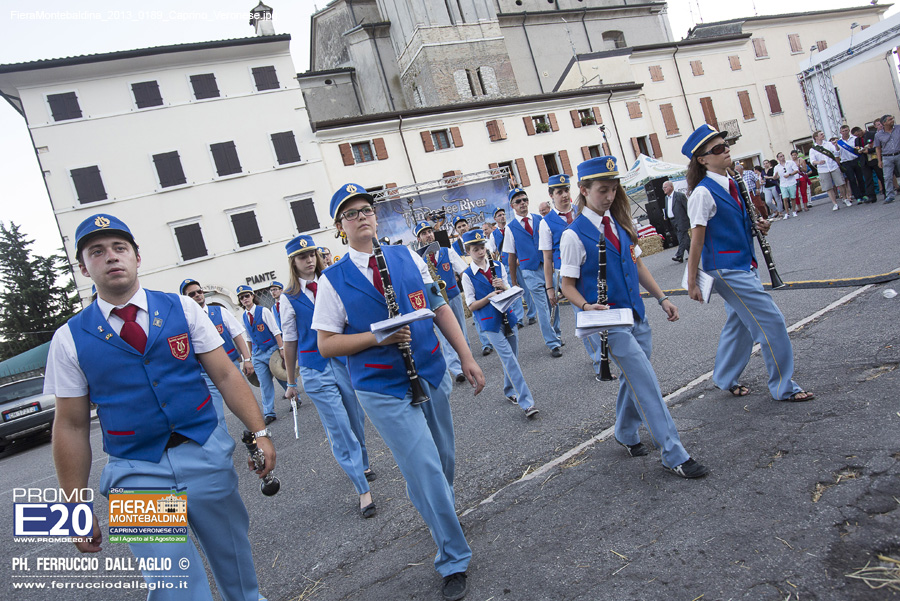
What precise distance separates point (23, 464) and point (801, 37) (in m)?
56.5

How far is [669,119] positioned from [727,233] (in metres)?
39.2

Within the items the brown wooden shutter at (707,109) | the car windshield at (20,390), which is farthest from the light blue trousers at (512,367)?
the brown wooden shutter at (707,109)

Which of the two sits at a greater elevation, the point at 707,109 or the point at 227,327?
the point at 707,109

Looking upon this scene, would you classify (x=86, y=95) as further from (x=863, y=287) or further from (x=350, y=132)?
(x=863, y=287)

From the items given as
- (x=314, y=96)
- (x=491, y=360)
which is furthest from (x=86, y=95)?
(x=491, y=360)

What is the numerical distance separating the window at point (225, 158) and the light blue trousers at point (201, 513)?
28.8m

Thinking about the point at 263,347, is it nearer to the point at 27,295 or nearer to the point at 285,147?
→ the point at 285,147

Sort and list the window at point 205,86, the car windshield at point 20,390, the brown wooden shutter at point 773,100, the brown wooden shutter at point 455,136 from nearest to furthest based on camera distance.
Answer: the car windshield at point 20,390, the window at point 205,86, the brown wooden shutter at point 455,136, the brown wooden shutter at point 773,100

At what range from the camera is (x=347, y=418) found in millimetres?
4812

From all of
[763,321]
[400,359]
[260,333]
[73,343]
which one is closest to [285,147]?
[260,333]

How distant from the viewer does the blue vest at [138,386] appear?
8.07ft

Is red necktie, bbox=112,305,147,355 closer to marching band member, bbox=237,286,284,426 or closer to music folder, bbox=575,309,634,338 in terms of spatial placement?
music folder, bbox=575,309,634,338

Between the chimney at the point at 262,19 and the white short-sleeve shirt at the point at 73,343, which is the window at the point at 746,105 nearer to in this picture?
the chimney at the point at 262,19

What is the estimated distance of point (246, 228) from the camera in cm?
2859
